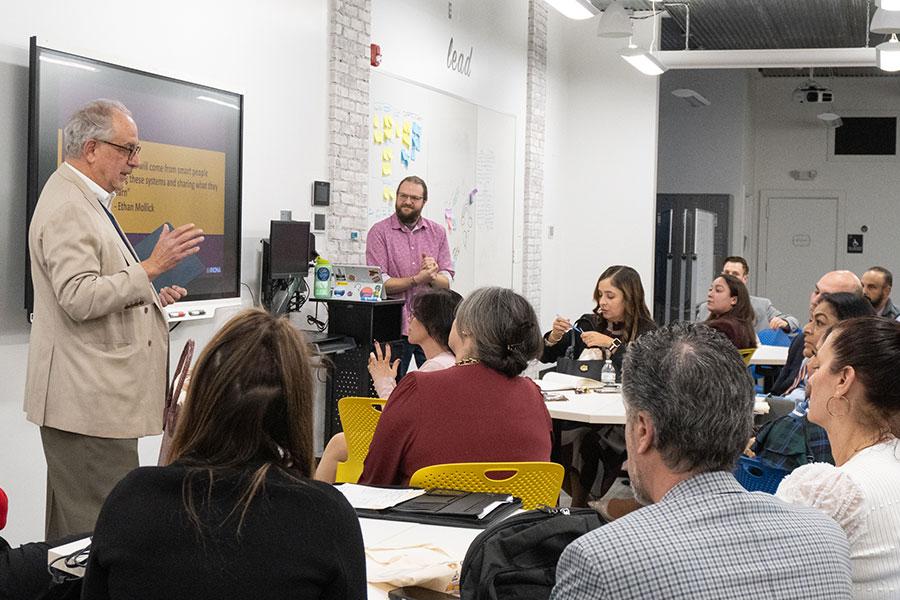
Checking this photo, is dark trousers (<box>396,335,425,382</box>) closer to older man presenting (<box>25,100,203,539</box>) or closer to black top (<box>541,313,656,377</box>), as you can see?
black top (<box>541,313,656,377</box>)

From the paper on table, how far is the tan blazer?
106 cm

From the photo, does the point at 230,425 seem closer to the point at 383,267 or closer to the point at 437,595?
the point at 437,595

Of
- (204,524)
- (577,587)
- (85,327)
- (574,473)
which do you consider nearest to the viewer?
(577,587)

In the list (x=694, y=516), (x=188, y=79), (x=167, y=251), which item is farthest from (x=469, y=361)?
(x=188, y=79)

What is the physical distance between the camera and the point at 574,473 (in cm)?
556

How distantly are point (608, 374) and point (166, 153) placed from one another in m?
2.55

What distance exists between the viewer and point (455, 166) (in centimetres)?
886

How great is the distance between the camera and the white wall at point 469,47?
7.74 metres

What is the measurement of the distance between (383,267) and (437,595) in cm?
504

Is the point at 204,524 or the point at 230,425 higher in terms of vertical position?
the point at 230,425

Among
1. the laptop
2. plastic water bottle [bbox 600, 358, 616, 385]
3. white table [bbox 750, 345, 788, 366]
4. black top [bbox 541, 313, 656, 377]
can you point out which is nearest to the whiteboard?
the laptop

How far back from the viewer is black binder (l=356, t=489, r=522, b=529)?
264 cm

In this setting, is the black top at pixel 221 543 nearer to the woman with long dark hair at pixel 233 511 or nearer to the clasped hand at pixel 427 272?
the woman with long dark hair at pixel 233 511

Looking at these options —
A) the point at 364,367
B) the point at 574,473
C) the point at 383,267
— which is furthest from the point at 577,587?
the point at 383,267
